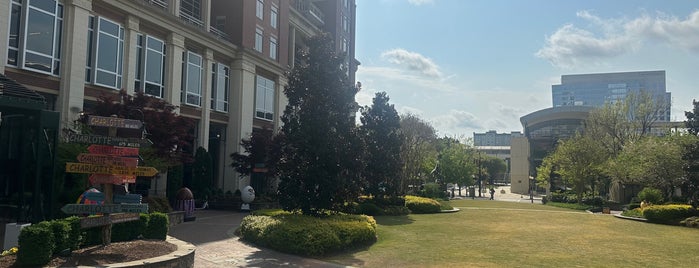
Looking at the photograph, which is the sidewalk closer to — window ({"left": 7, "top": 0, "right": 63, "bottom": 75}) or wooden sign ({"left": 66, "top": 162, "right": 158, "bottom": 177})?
wooden sign ({"left": 66, "top": 162, "right": 158, "bottom": 177})

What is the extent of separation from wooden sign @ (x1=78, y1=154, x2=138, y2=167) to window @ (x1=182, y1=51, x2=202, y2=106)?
18.9 meters

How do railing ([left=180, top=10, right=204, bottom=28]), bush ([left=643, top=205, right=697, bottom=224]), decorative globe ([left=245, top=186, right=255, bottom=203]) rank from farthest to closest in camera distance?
railing ([left=180, top=10, right=204, bottom=28]), decorative globe ([left=245, top=186, right=255, bottom=203]), bush ([left=643, top=205, right=697, bottom=224])

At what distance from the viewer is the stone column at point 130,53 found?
23781mm

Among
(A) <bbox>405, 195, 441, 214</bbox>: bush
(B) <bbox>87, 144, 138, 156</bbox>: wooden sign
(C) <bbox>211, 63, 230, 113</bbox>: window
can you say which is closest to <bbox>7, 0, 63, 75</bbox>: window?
(B) <bbox>87, 144, 138, 156</bbox>: wooden sign

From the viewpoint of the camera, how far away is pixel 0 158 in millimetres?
17859

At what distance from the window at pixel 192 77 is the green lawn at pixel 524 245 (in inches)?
567

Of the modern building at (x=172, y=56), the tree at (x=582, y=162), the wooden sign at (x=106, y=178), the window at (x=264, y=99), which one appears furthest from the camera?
the tree at (x=582, y=162)

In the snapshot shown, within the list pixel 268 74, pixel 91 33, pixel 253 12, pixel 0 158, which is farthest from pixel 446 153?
pixel 0 158

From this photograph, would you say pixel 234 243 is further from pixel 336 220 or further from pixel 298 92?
pixel 298 92

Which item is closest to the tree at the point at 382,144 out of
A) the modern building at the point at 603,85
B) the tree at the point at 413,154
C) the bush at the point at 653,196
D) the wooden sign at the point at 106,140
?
the tree at the point at 413,154

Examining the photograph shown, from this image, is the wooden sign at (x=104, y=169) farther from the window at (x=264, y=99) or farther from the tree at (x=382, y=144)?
the window at (x=264, y=99)

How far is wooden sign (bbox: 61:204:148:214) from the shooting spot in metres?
9.22

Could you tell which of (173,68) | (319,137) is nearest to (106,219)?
(319,137)

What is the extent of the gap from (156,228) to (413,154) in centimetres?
2868
